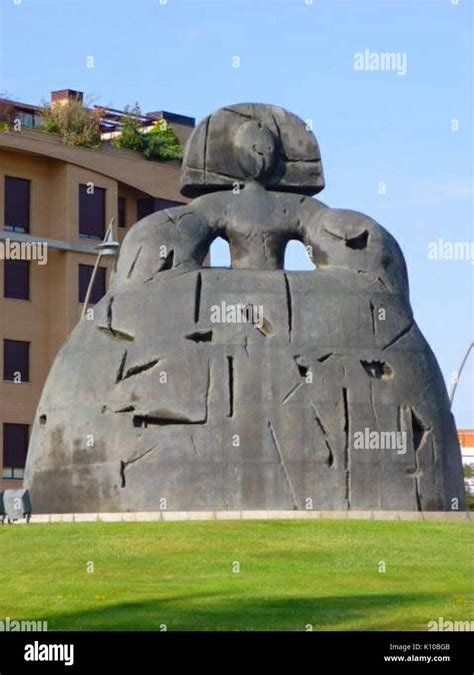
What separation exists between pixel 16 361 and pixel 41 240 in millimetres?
4552

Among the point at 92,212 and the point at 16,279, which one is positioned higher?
the point at 92,212

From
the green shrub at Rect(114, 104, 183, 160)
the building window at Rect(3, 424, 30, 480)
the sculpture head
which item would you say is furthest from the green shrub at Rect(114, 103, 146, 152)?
the sculpture head

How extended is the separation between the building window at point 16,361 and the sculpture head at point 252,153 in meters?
35.6

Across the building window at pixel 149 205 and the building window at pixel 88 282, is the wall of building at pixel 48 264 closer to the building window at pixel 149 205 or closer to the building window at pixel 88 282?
the building window at pixel 88 282

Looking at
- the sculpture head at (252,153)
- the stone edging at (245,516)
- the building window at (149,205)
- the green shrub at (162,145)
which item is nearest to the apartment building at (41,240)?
the green shrub at (162,145)

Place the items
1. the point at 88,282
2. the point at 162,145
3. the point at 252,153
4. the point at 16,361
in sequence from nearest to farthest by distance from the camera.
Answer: the point at 252,153 < the point at 16,361 < the point at 88,282 < the point at 162,145

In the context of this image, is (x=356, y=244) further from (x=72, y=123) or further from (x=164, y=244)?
(x=72, y=123)

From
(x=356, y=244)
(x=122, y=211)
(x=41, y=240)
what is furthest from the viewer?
(x=122, y=211)

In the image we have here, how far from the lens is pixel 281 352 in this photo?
3134cm

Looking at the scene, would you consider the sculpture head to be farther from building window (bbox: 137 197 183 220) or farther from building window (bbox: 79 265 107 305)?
building window (bbox: 137 197 183 220)

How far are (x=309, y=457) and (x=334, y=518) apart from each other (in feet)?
4.83

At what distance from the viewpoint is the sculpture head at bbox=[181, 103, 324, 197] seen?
1329 inches

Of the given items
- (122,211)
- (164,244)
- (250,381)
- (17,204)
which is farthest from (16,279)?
(250,381)

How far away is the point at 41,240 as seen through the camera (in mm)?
70312
